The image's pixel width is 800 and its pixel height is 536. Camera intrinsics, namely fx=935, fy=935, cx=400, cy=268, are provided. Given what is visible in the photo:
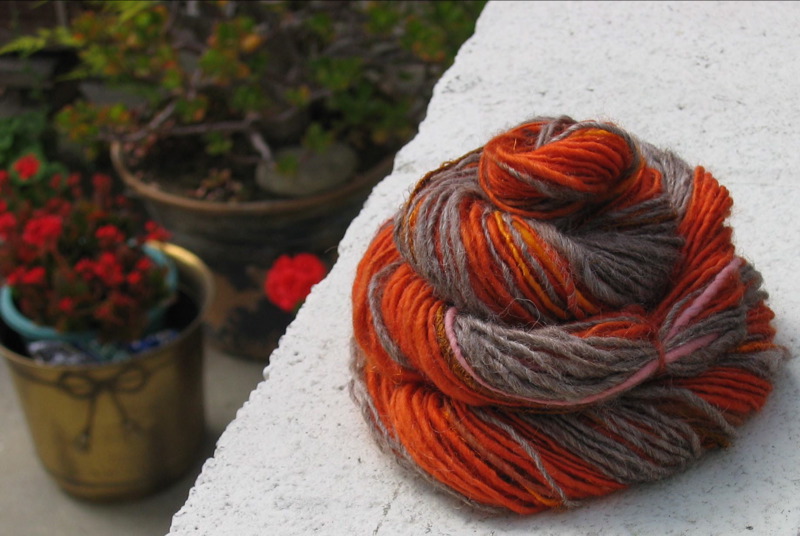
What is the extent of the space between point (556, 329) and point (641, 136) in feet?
1.93

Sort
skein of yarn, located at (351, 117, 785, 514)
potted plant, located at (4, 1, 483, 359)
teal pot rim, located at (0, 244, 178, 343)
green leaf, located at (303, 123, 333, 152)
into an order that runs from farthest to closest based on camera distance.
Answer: green leaf, located at (303, 123, 333, 152) → potted plant, located at (4, 1, 483, 359) → teal pot rim, located at (0, 244, 178, 343) → skein of yarn, located at (351, 117, 785, 514)

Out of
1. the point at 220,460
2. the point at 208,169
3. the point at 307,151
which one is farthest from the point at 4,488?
the point at 220,460

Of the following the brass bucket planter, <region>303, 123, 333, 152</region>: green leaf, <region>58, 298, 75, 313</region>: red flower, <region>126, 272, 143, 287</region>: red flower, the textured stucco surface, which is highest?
the textured stucco surface

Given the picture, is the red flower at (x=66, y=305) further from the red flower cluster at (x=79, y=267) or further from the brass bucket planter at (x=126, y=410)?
the brass bucket planter at (x=126, y=410)

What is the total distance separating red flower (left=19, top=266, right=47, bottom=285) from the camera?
1.90 metres

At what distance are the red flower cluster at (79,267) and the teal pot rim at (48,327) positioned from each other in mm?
16

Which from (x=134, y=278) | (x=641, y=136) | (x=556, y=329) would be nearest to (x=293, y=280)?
(x=134, y=278)

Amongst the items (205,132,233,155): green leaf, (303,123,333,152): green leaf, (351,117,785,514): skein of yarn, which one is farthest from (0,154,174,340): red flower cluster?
(351,117,785,514): skein of yarn

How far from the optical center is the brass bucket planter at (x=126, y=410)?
204 cm

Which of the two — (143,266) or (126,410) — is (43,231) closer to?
(143,266)

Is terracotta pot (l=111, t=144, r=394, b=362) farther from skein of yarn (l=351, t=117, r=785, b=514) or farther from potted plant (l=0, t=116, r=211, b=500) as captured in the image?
skein of yarn (l=351, t=117, r=785, b=514)

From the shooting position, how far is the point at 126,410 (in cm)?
211

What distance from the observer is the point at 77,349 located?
2.10 metres

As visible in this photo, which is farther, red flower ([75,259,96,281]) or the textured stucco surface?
red flower ([75,259,96,281])
